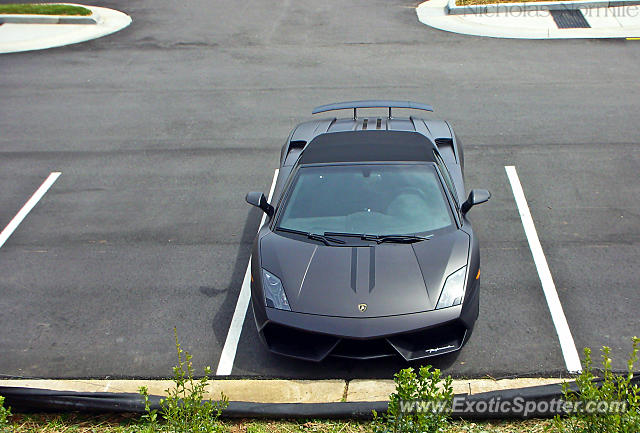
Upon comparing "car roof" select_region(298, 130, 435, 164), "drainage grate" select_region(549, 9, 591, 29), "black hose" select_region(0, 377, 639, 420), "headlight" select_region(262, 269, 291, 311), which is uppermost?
"car roof" select_region(298, 130, 435, 164)

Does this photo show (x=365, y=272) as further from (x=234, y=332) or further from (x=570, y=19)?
(x=570, y=19)

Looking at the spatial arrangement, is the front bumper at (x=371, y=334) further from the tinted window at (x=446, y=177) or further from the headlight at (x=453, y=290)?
the tinted window at (x=446, y=177)

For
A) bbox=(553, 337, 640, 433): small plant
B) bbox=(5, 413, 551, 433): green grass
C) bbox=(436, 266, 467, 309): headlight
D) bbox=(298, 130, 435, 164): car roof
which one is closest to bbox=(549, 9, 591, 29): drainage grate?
bbox=(298, 130, 435, 164): car roof

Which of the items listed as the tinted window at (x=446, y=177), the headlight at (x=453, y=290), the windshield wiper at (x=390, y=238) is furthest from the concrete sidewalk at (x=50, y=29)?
the headlight at (x=453, y=290)

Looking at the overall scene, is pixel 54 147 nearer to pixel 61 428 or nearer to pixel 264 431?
pixel 61 428

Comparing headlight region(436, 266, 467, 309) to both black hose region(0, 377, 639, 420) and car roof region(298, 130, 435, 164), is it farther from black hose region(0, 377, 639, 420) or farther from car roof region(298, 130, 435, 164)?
car roof region(298, 130, 435, 164)

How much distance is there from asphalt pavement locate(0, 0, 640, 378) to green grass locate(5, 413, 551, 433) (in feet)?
2.56

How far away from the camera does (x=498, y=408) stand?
16.4ft

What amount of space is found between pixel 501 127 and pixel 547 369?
19.4ft

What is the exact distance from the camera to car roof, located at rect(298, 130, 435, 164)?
708cm

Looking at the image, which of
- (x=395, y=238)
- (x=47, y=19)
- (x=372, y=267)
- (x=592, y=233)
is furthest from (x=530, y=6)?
(x=372, y=267)

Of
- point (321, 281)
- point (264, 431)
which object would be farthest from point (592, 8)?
point (264, 431)

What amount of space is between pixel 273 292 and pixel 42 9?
1588 cm

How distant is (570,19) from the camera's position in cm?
1658
